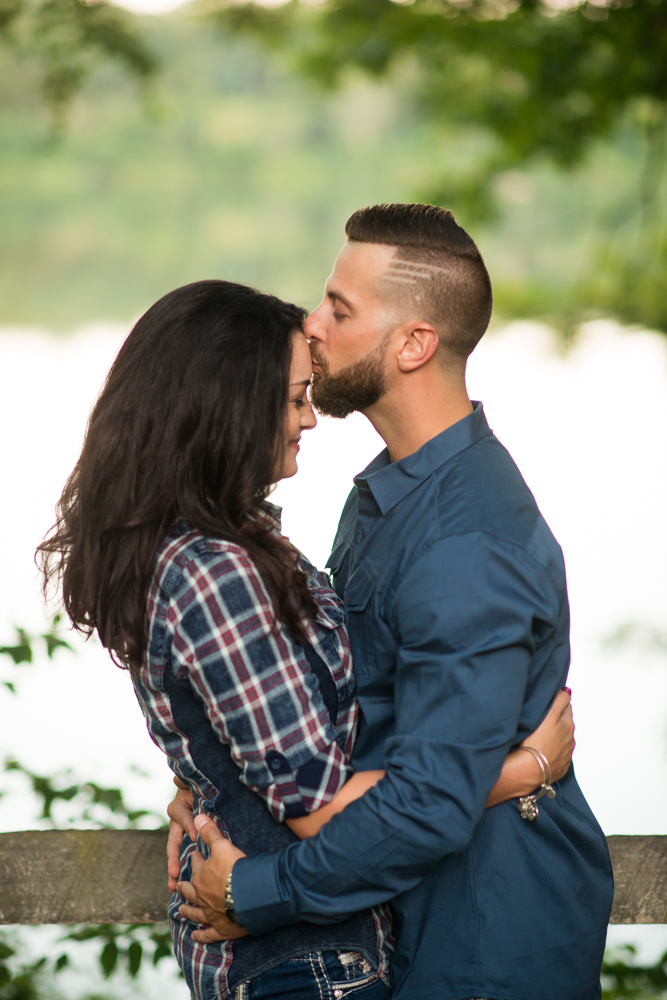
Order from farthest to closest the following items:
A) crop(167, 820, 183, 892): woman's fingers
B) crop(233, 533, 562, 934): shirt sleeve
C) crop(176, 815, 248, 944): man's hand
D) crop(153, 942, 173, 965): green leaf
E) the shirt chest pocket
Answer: crop(153, 942, 173, 965): green leaf → crop(167, 820, 183, 892): woman's fingers → the shirt chest pocket → crop(176, 815, 248, 944): man's hand → crop(233, 533, 562, 934): shirt sleeve

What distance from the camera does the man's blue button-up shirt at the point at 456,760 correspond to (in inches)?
49.9

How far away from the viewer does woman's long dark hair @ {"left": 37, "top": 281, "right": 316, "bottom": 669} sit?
1345 millimetres

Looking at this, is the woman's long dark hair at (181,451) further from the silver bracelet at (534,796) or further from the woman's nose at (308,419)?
the silver bracelet at (534,796)

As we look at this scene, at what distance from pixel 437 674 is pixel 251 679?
0.26m

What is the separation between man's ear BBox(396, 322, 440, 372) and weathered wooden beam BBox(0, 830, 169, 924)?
1013mm

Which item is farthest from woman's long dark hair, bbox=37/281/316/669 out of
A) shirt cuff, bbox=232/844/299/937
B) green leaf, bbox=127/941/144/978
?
green leaf, bbox=127/941/144/978

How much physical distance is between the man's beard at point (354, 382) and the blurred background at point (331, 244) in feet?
4.69

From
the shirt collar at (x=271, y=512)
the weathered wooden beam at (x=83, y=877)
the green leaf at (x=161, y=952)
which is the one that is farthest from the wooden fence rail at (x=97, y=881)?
the green leaf at (x=161, y=952)

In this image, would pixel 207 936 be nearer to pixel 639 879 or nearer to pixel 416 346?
pixel 639 879

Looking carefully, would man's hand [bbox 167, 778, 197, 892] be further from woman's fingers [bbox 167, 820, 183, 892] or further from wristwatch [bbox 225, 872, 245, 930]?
wristwatch [bbox 225, 872, 245, 930]

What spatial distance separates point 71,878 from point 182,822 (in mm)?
334

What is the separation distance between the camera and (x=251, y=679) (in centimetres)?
127

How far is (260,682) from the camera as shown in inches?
49.9

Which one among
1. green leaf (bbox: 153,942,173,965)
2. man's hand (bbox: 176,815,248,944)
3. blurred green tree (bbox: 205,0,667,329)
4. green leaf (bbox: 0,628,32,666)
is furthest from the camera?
blurred green tree (bbox: 205,0,667,329)
